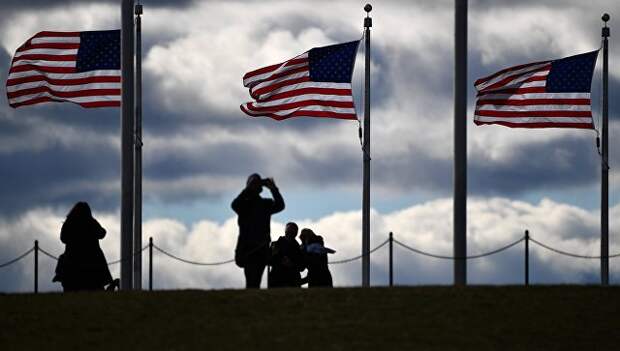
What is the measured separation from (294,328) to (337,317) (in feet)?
3.35

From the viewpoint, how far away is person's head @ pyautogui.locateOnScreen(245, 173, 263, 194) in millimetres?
26016

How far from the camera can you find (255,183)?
26109mm

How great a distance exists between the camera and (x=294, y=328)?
892 inches

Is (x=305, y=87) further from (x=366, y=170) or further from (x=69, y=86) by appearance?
(x=69, y=86)

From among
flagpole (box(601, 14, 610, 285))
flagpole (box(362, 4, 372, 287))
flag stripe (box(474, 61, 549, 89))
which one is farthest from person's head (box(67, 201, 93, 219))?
flagpole (box(601, 14, 610, 285))

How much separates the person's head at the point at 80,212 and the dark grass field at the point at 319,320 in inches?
60.2

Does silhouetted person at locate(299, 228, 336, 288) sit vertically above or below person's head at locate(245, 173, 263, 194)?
below

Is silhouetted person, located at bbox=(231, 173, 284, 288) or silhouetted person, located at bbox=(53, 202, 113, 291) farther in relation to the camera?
silhouetted person, located at bbox=(53, 202, 113, 291)

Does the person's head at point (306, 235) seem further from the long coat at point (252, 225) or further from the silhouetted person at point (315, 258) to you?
the long coat at point (252, 225)

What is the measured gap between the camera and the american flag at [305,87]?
107ft

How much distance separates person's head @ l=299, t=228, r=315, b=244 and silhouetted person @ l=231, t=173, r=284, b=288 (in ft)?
6.38

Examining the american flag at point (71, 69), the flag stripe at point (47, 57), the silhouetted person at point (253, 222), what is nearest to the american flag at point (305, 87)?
the american flag at point (71, 69)

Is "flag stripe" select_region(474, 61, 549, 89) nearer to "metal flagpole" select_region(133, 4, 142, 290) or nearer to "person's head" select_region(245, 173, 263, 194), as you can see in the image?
"metal flagpole" select_region(133, 4, 142, 290)

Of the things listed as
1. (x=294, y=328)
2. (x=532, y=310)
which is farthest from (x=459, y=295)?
(x=294, y=328)
